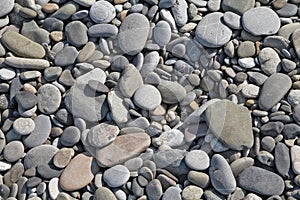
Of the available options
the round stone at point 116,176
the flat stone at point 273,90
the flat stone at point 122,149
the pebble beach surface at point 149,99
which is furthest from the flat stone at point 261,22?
the round stone at point 116,176

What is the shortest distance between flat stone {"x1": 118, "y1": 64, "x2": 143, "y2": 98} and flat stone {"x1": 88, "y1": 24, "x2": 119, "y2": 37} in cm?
16

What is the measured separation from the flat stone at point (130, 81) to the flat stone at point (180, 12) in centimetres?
25

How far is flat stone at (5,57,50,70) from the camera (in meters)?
1.77

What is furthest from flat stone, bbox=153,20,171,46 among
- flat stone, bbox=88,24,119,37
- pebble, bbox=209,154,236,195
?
pebble, bbox=209,154,236,195

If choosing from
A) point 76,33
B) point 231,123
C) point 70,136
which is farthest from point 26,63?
point 231,123

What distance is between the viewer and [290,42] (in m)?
1.81

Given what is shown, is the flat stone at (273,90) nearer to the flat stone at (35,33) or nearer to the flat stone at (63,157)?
the flat stone at (63,157)

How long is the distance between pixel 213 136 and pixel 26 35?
744 mm

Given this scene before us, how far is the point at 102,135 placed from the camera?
1.65 metres

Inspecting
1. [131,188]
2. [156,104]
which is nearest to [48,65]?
[156,104]

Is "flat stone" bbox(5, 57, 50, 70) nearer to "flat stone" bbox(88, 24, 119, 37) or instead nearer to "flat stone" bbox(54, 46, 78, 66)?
"flat stone" bbox(54, 46, 78, 66)

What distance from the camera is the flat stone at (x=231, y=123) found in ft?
5.32

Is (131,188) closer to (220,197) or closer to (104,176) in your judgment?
(104,176)

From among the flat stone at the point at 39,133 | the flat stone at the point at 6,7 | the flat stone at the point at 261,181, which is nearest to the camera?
the flat stone at the point at 261,181
